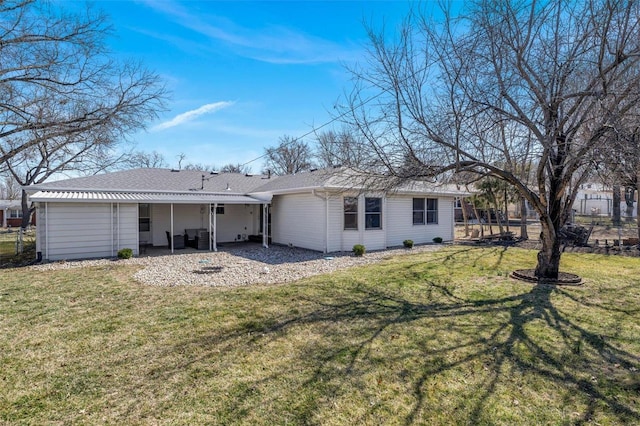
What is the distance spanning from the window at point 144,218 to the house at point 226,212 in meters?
0.04

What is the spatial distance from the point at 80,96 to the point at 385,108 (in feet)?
33.5

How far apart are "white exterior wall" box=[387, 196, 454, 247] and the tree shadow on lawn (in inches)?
343

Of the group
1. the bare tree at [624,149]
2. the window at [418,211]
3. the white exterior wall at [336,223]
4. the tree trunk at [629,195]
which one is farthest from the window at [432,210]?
the bare tree at [624,149]

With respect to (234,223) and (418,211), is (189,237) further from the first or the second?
(418,211)

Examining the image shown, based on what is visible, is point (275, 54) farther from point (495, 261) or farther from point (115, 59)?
point (495, 261)

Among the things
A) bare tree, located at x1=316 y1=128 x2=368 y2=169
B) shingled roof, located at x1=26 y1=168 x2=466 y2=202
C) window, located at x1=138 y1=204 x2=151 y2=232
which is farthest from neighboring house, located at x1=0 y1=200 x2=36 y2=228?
bare tree, located at x1=316 y1=128 x2=368 y2=169

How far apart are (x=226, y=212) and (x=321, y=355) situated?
47.0 ft

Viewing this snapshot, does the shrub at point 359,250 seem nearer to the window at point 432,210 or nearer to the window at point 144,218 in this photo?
the window at point 432,210

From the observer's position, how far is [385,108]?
795 centimetres

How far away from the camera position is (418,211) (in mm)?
16141

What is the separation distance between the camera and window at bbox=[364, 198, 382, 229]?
13953 mm

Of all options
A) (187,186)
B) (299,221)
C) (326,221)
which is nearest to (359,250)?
(326,221)

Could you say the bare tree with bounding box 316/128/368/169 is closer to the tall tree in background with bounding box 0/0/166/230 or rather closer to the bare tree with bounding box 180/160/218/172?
the tall tree in background with bounding box 0/0/166/230

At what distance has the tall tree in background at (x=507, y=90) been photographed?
19.8 ft
